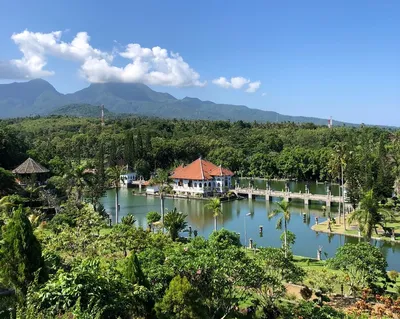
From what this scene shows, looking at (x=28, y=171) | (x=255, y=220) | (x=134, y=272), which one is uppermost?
(x=28, y=171)

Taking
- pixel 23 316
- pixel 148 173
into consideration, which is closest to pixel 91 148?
pixel 148 173

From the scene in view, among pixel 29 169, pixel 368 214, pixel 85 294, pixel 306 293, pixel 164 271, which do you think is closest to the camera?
pixel 85 294

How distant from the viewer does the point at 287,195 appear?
46031mm

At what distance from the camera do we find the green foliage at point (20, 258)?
1113cm

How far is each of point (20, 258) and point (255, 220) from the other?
93.0ft

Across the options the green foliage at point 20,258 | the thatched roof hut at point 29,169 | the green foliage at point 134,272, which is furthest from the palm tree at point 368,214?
the thatched roof hut at point 29,169

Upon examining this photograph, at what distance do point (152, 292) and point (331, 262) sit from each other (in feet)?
29.7

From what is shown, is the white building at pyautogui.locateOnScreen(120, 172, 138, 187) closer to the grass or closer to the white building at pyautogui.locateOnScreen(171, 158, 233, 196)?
the white building at pyautogui.locateOnScreen(171, 158, 233, 196)

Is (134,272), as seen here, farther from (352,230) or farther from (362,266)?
(352,230)

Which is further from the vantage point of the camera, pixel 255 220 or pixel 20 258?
pixel 255 220

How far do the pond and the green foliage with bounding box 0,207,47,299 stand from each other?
19094 mm

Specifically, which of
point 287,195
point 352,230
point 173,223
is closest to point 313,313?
point 173,223

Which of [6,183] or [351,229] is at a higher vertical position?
[6,183]

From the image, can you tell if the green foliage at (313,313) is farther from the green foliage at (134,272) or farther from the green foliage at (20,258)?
the green foliage at (20,258)
